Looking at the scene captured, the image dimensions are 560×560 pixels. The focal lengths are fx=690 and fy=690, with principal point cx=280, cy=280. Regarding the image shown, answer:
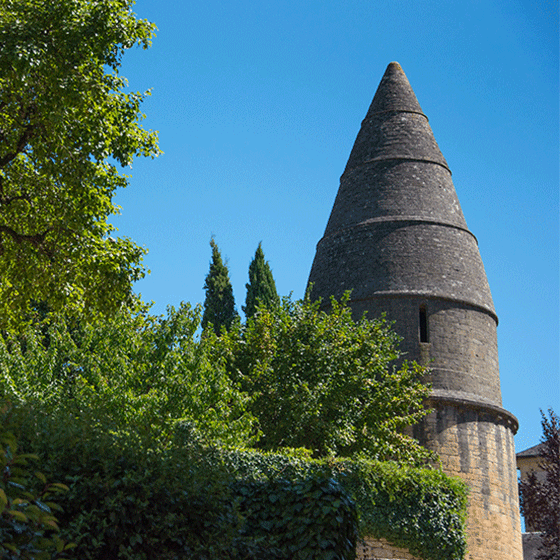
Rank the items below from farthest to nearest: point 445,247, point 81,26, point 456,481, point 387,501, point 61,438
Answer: point 445,247 → point 456,481 → point 387,501 → point 81,26 → point 61,438

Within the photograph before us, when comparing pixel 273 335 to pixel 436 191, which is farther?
pixel 436 191

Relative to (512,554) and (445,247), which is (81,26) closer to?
(445,247)

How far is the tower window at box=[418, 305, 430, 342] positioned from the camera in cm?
2467

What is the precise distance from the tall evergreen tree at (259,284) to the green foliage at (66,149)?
21.0 meters

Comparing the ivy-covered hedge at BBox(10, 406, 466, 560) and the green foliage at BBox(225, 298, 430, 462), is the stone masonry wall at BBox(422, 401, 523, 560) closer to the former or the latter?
the green foliage at BBox(225, 298, 430, 462)

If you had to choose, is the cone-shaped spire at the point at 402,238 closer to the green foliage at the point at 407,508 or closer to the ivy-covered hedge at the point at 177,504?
the green foliage at the point at 407,508

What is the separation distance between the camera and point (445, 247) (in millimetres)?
25891

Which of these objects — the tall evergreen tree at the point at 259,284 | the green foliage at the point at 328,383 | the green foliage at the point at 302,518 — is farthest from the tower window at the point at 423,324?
the green foliage at the point at 302,518

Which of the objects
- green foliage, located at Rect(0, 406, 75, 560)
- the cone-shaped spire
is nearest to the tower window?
the cone-shaped spire

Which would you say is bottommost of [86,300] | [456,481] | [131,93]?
[456,481]

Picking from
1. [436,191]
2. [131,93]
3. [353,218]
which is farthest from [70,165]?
[436,191]

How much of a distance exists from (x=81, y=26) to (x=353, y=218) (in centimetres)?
1575

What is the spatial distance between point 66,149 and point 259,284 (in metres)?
23.7

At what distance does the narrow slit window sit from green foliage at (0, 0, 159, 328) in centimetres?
1329
